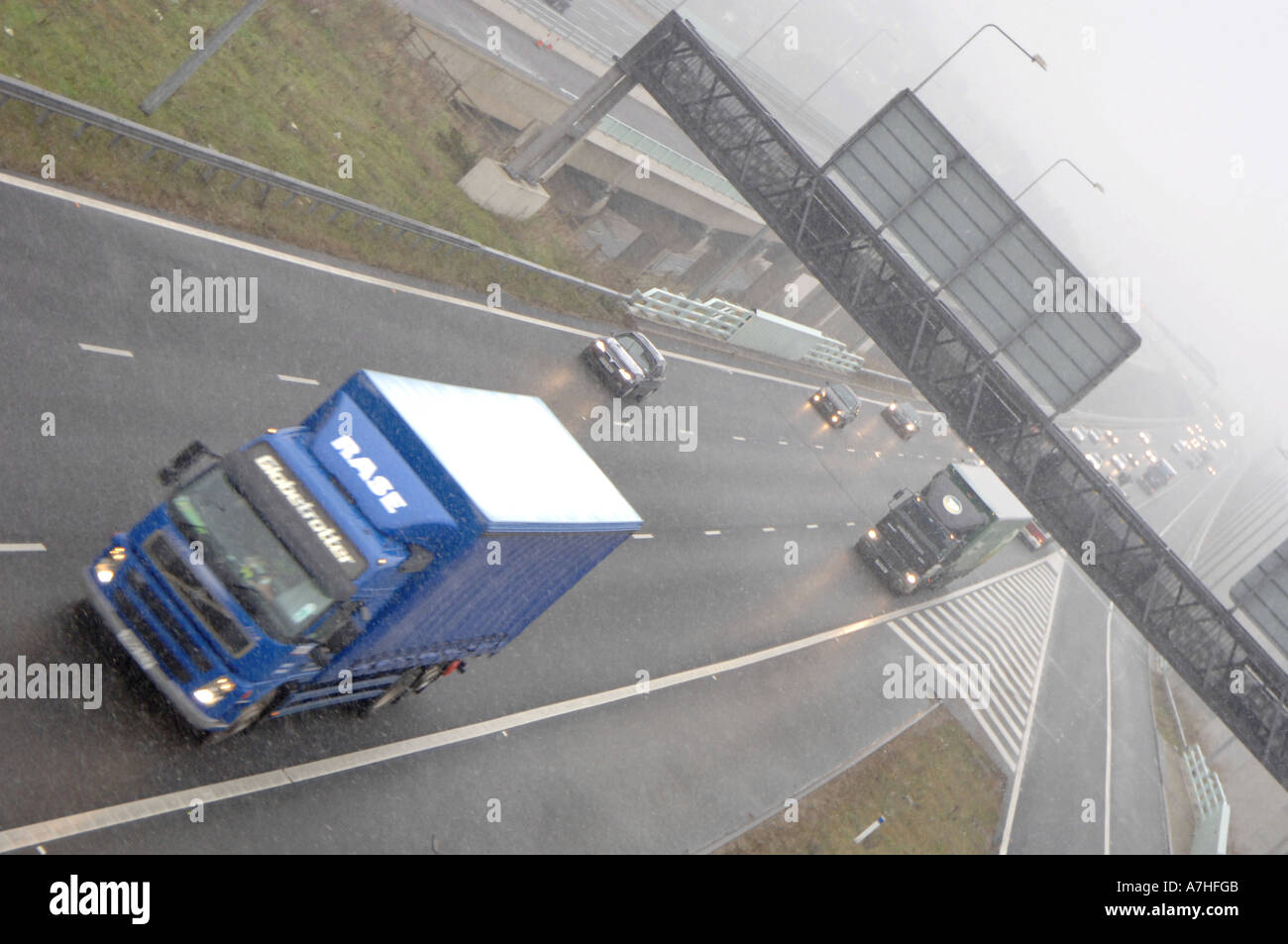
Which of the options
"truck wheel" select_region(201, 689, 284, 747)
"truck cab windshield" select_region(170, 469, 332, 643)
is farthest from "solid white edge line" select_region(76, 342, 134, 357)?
"truck wheel" select_region(201, 689, 284, 747)

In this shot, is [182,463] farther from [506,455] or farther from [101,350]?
[101,350]

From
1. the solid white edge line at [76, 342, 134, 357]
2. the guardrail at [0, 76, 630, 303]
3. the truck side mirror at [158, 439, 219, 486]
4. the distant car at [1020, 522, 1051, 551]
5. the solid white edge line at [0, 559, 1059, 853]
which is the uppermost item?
the guardrail at [0, 76, 630, 303]

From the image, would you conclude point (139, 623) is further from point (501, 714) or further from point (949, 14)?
point (949, 14)

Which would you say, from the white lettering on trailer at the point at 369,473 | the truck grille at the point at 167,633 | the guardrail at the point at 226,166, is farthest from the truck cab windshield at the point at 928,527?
the truck grille at the point at 167,633

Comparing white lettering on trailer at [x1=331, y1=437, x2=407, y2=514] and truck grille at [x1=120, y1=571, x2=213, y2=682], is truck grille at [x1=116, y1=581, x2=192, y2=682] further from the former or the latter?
white lettering on trailer at [x1=331, y1=437, x2=407, y2=514]

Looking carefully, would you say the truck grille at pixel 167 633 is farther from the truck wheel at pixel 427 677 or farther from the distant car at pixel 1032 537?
the distant car at pixel 1032 537
